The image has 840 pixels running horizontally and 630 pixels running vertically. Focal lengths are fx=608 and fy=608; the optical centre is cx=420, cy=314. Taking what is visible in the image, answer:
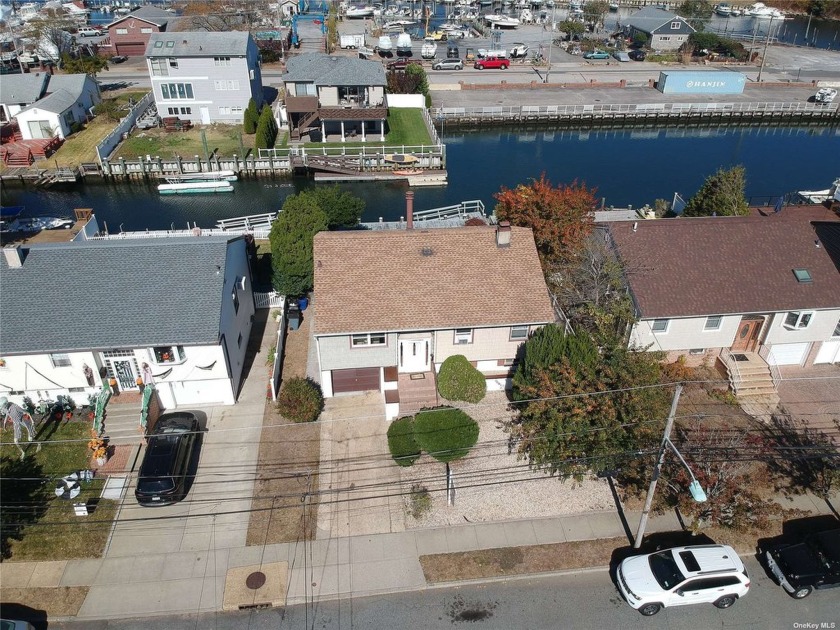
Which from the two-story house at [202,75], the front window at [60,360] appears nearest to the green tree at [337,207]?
the front window at [60,360]

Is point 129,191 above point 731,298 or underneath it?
underneath

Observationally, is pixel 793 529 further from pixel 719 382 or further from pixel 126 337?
pixel 126 337

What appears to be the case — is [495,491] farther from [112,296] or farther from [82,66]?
[82,66]

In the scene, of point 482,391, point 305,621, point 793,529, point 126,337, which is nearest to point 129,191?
point 126,337

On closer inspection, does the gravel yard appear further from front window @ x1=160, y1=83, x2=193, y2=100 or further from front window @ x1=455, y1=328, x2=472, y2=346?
front window @ x1=160, y1=83, x2=193, y2=100

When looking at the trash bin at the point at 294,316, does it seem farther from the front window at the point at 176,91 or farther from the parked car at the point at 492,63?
the parked car at the point at 492,63

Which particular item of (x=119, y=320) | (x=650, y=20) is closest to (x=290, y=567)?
(x=119, y=320)
